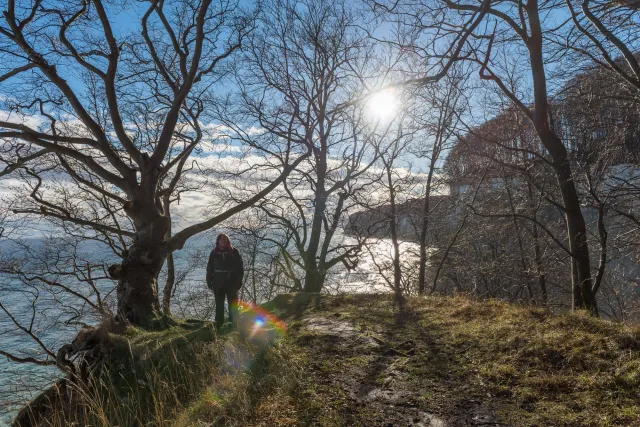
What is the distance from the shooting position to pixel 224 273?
7.45m

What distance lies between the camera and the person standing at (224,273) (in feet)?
24.4

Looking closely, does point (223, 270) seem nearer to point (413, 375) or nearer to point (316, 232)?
point (413, 375)

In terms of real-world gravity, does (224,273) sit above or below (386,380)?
above

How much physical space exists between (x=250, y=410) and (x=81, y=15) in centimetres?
847

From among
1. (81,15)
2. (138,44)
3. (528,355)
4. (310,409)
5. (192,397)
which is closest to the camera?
(310,409)

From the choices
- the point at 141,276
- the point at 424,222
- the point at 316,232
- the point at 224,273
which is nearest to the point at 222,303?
the point at 224,273

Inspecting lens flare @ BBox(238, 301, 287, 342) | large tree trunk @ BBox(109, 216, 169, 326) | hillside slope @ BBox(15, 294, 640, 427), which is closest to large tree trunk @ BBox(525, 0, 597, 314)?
hillside slope @ BBox(15, 294, 640, 427)

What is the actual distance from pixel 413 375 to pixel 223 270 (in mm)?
4545

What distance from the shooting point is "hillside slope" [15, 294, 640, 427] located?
2908 millimetres

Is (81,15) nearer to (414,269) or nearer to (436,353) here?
(436,353)

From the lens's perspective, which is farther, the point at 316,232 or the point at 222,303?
the point at 316,232

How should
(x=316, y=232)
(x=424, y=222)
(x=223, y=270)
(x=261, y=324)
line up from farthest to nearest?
(x=424, y=222)
(x=316, y=232)
(x=223, y=270)
(x=261, y=324)

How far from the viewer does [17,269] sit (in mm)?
12617

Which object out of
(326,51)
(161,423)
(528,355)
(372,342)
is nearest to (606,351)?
(528,355)
